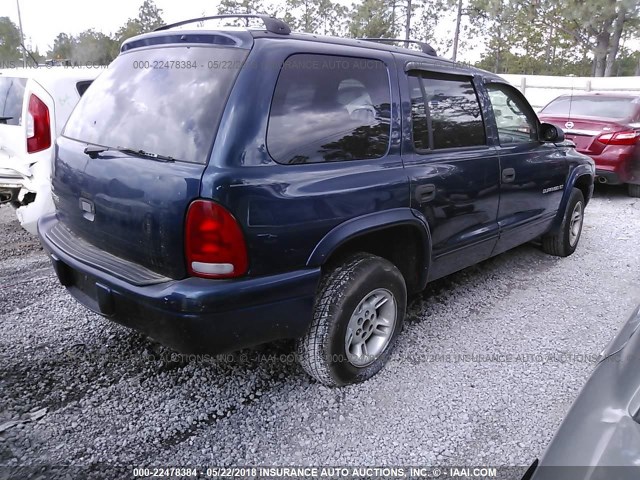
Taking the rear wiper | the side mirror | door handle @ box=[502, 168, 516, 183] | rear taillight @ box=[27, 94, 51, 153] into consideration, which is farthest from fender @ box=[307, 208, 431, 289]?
rear taillight @ box=[27, 94, 51, 153]

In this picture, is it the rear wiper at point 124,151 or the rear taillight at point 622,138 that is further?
the rear taillight at point 622,138

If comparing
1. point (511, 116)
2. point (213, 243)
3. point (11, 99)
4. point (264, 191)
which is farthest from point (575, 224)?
point (11, 99)

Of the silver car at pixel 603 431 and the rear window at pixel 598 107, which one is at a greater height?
the rear window at pixel 598 107

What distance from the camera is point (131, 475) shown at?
2.13 meters

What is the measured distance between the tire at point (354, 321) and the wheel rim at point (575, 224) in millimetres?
2841

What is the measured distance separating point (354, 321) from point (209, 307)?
0.90 m

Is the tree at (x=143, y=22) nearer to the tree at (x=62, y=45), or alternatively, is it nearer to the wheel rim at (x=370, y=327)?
the tree at (x=62, y=45)

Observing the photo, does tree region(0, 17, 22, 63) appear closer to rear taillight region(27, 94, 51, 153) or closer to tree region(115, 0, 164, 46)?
tree region(115, 0, 164, 46)

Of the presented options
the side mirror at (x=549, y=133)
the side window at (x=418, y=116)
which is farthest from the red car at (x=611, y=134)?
the side window at (x=418, y=116)

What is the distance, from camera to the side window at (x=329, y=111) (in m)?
2.29

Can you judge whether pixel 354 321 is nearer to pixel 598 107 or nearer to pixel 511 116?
pixel 511 116

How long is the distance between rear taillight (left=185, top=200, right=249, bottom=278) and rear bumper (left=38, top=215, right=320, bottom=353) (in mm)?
53

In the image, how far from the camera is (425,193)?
2.88m

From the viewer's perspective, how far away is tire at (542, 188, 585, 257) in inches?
188
